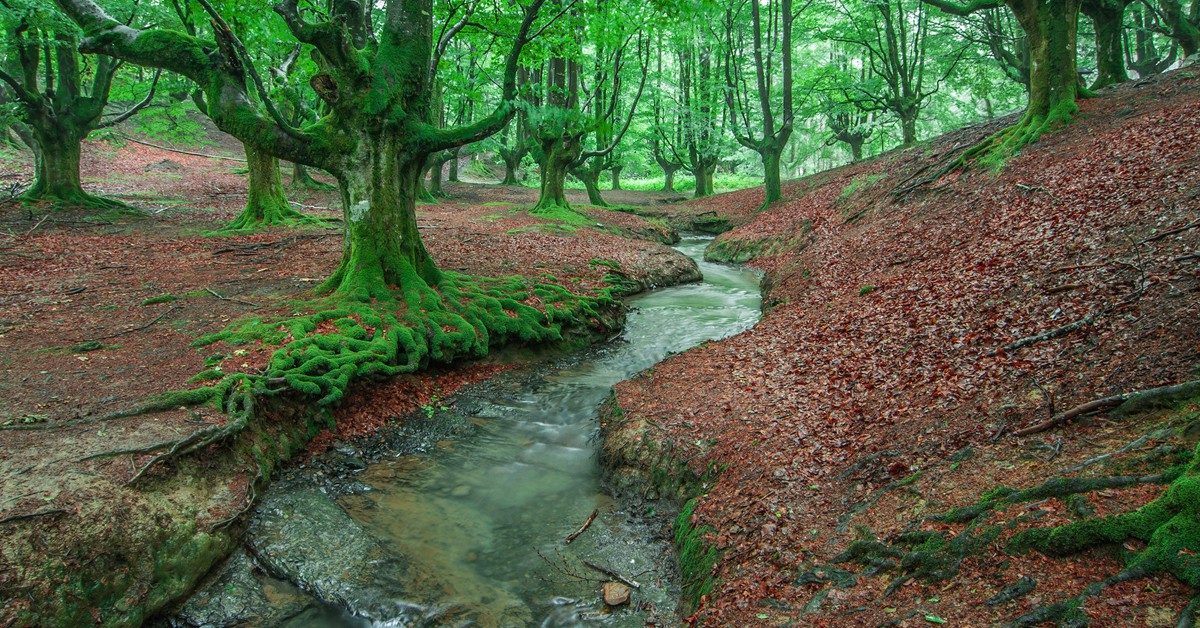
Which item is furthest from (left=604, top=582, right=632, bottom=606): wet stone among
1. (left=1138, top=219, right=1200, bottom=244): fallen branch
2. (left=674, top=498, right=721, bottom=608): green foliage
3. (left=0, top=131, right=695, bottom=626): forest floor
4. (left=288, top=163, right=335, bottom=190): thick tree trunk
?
(left=288, top=163, right=335, bottom=190): thick tree trunk

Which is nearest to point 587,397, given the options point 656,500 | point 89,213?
point 656,500

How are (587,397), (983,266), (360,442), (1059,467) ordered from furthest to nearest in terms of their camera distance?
1. (587,397)
2. (983,266)
3. (360,442)
4. (1059,467)

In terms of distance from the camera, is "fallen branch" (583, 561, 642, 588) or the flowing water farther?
"fallen branch" (583, 561, 642, 588)

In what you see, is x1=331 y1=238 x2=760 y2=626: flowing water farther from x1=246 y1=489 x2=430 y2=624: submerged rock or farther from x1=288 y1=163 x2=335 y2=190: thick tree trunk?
x1=288 y1=163 x2=335 y2=190: thick tree trunk

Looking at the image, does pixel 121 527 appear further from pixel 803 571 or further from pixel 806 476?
pixel 806 476

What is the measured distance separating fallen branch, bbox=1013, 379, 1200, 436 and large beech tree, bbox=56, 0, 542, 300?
790 centimetres

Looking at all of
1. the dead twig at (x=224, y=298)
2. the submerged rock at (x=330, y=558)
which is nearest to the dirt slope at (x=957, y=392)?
the submerged rock at (x=330, y=558)

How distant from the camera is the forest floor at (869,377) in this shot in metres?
3.74

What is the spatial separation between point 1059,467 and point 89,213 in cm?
2097

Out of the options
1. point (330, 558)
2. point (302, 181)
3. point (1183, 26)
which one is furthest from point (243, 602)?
point (1183, 26)

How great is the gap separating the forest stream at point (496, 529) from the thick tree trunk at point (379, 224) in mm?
2290

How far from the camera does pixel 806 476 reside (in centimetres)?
525

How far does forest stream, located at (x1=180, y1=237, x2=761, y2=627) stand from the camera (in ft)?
15.5

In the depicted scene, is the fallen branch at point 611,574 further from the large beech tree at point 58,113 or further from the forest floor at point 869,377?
the large beech tree at point 58,113
